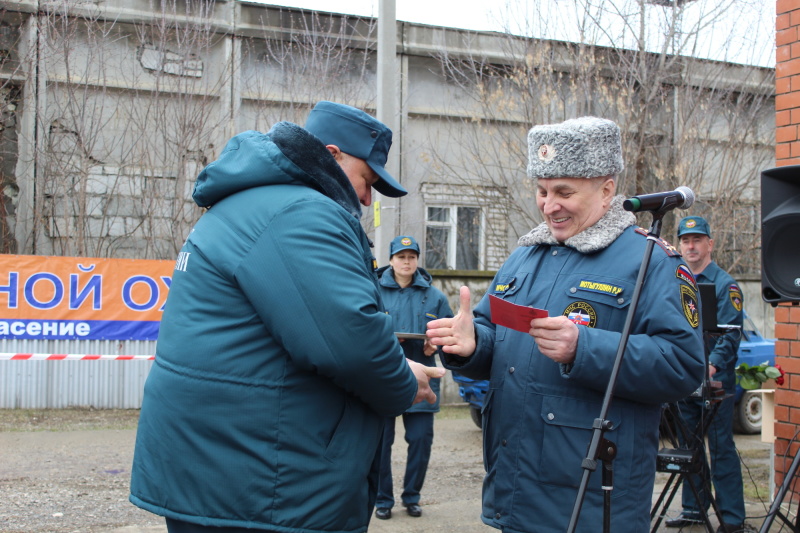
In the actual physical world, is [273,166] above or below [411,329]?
above

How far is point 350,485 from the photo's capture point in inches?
97.0

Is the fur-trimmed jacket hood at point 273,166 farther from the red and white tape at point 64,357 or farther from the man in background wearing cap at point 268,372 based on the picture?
the red and white tape at point 64,357

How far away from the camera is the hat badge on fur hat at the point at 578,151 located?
2973 mm

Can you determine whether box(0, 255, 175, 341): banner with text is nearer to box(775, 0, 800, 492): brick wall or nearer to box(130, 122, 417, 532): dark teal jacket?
box(775, 0, 800, 492): brick wall

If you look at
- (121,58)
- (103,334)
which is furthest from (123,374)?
(121,58)

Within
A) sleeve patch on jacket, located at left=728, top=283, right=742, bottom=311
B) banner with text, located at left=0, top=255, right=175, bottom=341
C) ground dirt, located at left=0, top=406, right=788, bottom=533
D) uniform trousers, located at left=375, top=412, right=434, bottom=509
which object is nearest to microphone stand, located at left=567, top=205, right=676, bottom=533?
ground dirt, located at left=0, top=406, right=788, bottom=533

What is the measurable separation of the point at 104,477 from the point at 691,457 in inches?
188

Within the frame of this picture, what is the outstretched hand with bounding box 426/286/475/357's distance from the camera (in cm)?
293

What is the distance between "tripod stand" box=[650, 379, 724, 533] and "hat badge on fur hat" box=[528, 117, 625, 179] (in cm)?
232

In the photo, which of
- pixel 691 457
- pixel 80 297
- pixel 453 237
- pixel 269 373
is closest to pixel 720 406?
pixel 691 457

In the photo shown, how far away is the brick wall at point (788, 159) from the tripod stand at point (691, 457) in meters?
0.57

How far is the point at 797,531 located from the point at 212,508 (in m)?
3.23

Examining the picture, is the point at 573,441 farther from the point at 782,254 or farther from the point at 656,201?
the point at 782,254

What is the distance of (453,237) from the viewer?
15508 mm
